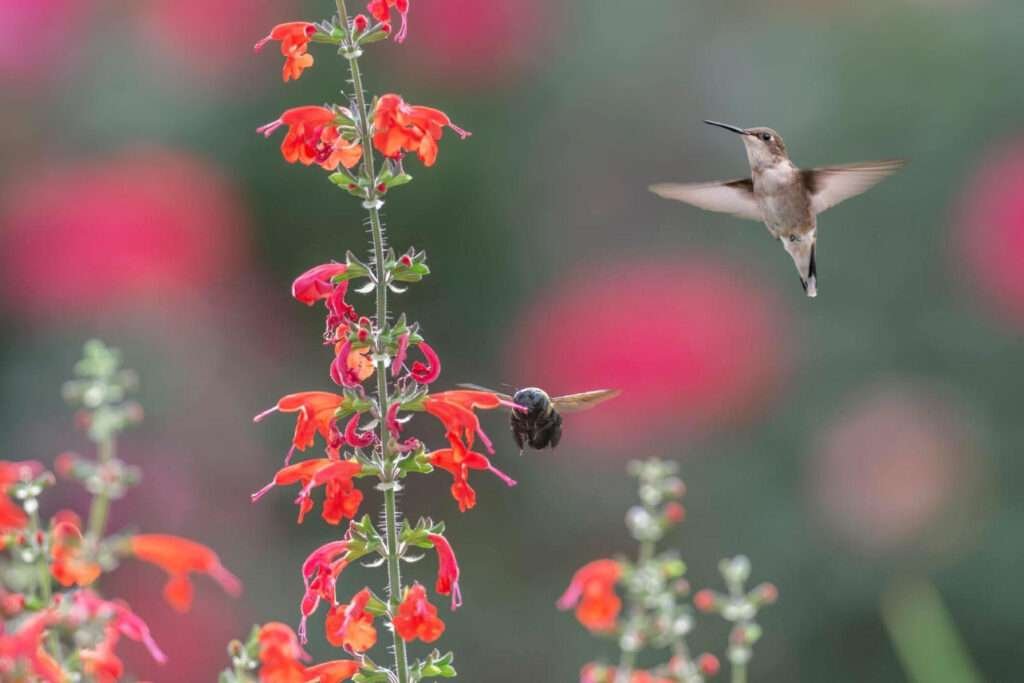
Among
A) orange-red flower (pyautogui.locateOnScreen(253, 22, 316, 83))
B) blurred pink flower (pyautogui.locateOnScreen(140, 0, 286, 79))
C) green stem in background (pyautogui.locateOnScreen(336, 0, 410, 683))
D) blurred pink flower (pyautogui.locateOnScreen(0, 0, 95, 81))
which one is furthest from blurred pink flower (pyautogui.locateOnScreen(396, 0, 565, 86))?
green stem in background (pyautogui.locateOnScreen(336, 0, 410, 683))

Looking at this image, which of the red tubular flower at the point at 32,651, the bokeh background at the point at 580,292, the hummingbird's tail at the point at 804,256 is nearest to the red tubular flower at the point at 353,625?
the red tubular flower at the point at 32,651

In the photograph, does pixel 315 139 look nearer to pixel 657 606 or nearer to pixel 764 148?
pixel 657 606

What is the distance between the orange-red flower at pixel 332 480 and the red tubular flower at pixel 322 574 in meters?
0.04

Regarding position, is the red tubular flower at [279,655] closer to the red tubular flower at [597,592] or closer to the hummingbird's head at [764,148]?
the red tubular flower at [597,592]

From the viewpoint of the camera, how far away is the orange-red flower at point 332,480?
64.0 inches

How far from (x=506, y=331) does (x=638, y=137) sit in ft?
3.78

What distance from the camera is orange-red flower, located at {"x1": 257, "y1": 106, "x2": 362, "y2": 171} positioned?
5.28ft

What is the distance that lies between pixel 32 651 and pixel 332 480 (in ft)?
1.17

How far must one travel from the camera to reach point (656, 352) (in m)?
6.05

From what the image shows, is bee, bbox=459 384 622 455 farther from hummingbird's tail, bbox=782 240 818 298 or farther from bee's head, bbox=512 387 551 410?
hummingbird's tail, bbox=782 240 818 298

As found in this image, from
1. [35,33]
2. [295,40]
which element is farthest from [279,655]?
[35,33]

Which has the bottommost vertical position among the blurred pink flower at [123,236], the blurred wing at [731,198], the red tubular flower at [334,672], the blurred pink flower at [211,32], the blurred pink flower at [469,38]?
the red tubular flower at [334,672]

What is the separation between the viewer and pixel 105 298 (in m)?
5.92

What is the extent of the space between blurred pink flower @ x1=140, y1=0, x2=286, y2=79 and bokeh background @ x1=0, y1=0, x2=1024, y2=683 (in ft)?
0.04
